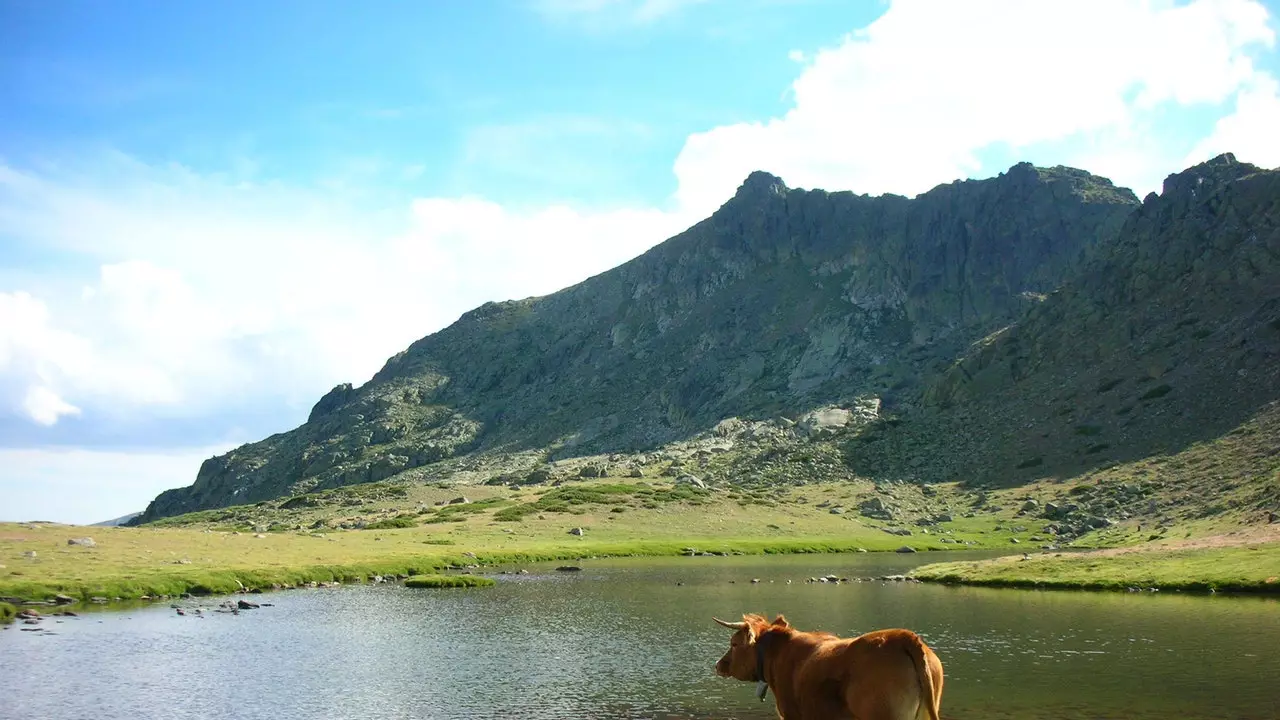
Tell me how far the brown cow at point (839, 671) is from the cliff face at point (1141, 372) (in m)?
140

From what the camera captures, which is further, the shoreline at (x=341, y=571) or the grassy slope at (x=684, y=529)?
the grassy slope at (x=684, y=529)

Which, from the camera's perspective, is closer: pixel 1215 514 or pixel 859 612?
pixel 859 612

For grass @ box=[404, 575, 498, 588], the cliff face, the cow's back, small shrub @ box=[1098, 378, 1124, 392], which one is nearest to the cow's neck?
the cow's back

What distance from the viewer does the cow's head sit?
20.3 meters

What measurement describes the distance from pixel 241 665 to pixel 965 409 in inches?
7014

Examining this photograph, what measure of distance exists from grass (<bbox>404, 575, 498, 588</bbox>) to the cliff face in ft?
372

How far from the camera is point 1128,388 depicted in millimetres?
165875

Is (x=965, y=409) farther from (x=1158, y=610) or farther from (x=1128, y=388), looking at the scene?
(x=1158, y=610)

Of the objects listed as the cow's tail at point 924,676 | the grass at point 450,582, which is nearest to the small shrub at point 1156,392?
the grass at point 450,582

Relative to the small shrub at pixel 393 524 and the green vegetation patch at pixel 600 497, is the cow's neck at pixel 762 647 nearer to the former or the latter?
the green vegetation patch at pixel 600 497

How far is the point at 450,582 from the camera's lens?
73688 mm

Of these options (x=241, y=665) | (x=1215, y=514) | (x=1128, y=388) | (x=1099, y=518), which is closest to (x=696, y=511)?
(x=1099, y=518)

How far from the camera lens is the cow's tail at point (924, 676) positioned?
1673 centimetres

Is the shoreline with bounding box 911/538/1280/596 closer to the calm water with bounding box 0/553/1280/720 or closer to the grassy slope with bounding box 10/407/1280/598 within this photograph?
the grassy slope with bounding box 10/407/1280/598
